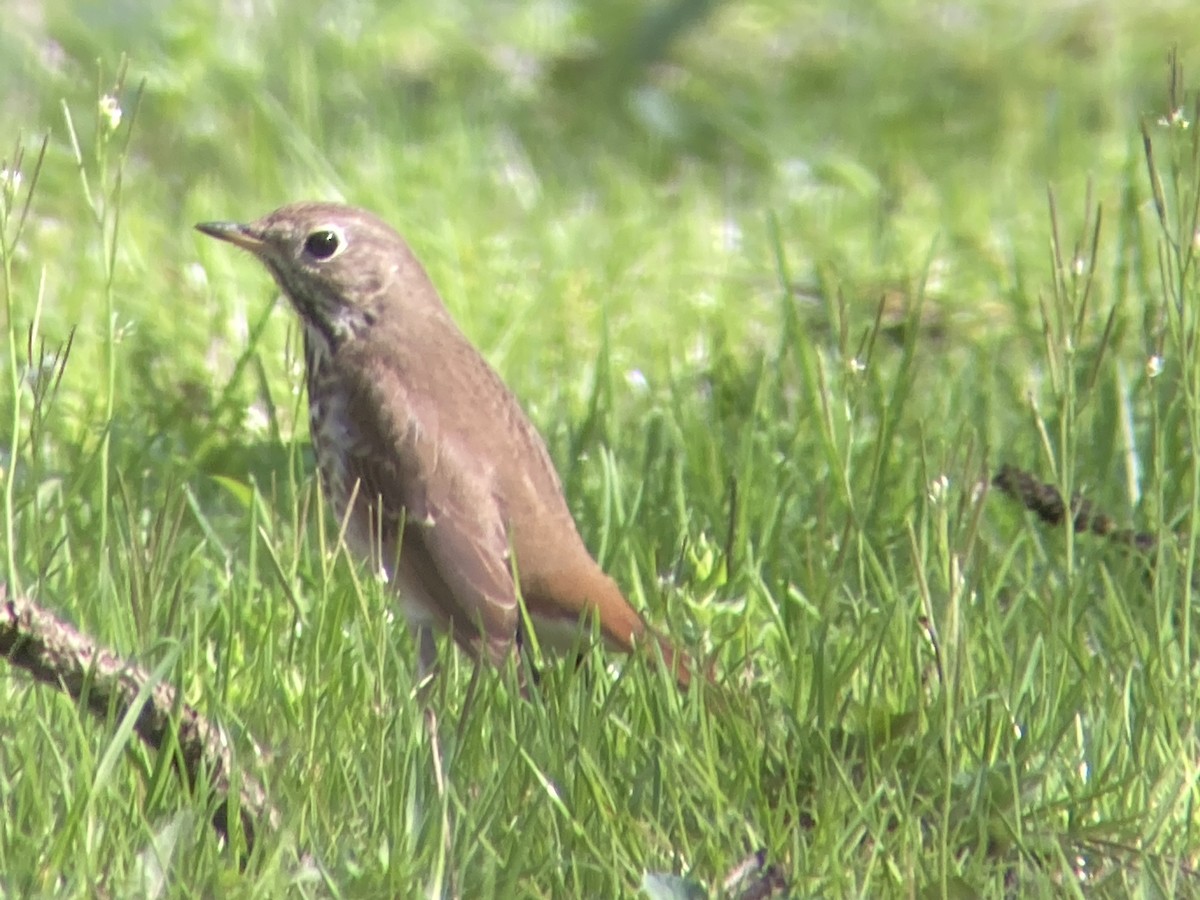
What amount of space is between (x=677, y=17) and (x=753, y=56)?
0.48 meters

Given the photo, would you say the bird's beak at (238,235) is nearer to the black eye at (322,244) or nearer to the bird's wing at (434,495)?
the black eye at (322,244)

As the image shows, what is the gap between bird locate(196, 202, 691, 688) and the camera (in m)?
3.78

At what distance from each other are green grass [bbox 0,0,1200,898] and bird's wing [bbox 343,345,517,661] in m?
0.15

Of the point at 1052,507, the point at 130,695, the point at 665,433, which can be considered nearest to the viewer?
the point at 130,695

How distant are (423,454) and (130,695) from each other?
1375 mm

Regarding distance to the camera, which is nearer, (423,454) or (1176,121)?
(1176,121)

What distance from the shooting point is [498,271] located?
18.6 feet

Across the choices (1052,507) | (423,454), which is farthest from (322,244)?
(1052,507)

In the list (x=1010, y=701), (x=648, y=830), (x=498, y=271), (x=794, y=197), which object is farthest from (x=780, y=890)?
(x=794, y=197)

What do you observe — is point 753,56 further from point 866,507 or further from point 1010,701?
point 1010,701

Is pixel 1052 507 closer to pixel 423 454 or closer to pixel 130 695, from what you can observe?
pixel 423 454

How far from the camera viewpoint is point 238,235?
432 cm

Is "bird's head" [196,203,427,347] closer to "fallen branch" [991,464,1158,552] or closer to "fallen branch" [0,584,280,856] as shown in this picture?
"fallen branch" [991,464,1158,552]

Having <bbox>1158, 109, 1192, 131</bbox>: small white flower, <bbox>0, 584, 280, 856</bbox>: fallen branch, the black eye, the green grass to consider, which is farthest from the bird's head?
<bbox>1158, 109, 1192, 131</bbox>: small white flower
